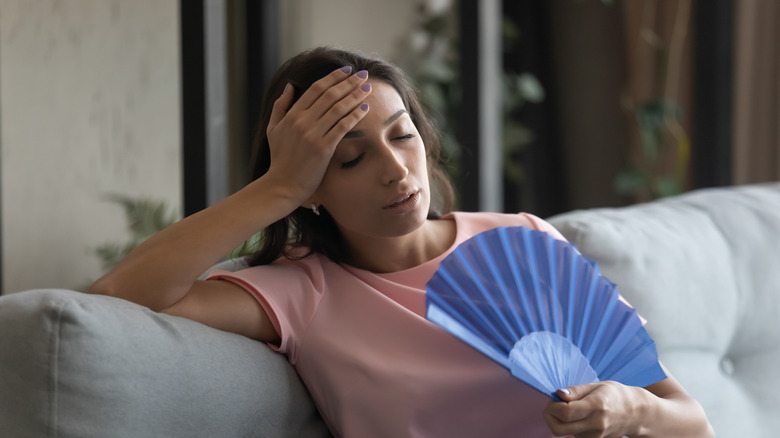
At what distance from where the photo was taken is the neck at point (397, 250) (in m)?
1.21

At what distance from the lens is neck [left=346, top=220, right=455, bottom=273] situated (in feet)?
3.97

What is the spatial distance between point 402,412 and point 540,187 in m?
2.99

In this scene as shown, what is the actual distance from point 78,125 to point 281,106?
1.33 m

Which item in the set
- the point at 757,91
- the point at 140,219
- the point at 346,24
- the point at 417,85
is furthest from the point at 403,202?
the point at 757,91

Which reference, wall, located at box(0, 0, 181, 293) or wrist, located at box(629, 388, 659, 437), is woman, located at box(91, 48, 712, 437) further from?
wall, located at box(0, 0, 181, 293)

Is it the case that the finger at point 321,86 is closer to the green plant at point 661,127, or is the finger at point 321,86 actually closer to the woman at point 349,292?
the woman at point 349,292

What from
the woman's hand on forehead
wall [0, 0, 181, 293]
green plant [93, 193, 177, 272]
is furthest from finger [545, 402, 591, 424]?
wall [0, 0, 181, 293]

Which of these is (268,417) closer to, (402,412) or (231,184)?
(402,412)

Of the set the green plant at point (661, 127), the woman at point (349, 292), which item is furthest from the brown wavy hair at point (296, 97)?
the green plant at point (661, 127)

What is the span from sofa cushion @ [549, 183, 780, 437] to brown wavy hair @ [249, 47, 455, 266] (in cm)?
43

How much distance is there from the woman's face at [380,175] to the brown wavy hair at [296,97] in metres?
0.06

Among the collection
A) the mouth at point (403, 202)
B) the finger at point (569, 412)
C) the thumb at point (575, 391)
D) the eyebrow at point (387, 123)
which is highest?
the eyebrow at point (387, 123)

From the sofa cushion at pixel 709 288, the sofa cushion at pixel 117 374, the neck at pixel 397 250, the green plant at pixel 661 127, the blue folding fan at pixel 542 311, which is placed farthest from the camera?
the green plant at pixel 661 127

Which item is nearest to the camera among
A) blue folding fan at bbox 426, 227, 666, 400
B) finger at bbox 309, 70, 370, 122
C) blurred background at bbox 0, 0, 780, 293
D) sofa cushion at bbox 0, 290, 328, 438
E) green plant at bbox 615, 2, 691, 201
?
sofa cushion at bbox 0, 290, 328, 438
